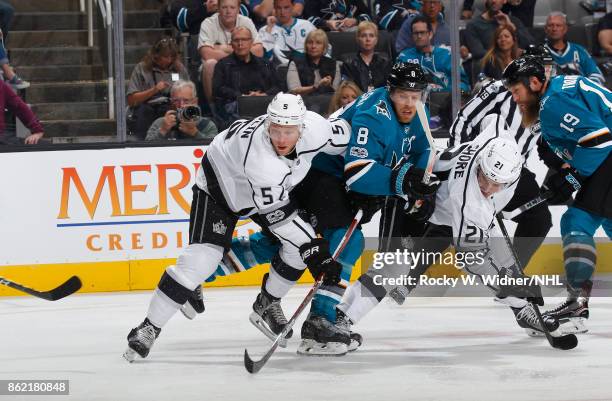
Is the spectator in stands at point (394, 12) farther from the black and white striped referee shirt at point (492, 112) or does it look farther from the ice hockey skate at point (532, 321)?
the ice hockey skate at point (532, 321)

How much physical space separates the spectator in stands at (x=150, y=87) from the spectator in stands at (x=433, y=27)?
4.65ft

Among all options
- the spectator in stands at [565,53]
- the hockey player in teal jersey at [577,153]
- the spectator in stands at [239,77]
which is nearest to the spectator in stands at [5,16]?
the spectator in stands at [239,77]

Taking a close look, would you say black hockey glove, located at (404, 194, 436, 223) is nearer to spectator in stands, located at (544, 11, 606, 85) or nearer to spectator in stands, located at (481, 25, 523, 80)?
spectator in stands, located at (481, 25, 523, 80)

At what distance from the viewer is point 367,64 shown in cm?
728

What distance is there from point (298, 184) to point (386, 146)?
1.41 ft

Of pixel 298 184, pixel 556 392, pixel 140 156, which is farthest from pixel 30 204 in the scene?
pixel 556 392

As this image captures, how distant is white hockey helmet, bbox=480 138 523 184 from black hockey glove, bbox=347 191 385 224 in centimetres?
45

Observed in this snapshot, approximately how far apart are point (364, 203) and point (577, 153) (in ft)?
3.26

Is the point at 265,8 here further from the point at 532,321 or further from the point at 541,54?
the point at 532,321

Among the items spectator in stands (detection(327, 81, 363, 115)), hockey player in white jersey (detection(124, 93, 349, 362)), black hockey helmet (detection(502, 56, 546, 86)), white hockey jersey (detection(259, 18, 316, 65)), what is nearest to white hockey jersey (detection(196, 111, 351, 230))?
hockey player in white jersey (detection(124, 93, 349, 362))

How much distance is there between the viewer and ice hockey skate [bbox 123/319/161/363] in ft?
14.9

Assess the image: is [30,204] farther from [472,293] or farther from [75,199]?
[472,293]

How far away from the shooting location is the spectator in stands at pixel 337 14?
7520mm

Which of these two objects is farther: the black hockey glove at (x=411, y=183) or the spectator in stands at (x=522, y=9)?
the spectator in stands at (x=522, y=9)
